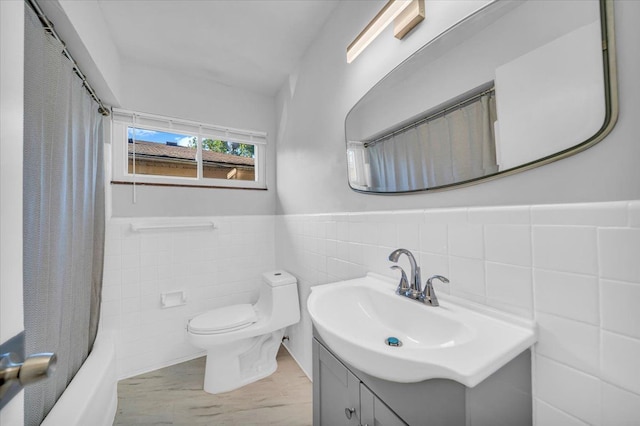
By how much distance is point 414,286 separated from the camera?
2.93 feet

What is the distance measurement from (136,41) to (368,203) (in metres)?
1.96

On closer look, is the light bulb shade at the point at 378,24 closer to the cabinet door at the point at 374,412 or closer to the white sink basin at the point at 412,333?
the white sink basin at the point at 412,333

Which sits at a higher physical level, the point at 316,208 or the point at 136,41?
the point at 136,41

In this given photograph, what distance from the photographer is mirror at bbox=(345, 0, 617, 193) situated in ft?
1.81

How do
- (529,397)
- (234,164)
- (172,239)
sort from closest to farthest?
1. (529,397)
2. (172,239)
3. (234,164)

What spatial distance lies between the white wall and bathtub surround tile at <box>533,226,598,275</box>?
0.08m

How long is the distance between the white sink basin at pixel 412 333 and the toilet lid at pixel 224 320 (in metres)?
0.96

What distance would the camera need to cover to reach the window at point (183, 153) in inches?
74.9

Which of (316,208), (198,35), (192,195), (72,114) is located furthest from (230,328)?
(198,35)

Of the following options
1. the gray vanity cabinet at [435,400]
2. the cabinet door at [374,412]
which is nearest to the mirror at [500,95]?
the gray vanity cabinet at [435,400]

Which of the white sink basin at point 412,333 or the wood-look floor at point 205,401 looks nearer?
the white sink basin at point 412,333

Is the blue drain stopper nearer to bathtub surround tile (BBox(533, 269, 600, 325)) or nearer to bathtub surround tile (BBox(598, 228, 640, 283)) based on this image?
bathtub surround tile (BBox(533, 269, 600, 325))

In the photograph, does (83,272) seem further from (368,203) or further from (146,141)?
(368,203)

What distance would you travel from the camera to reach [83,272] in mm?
1240
